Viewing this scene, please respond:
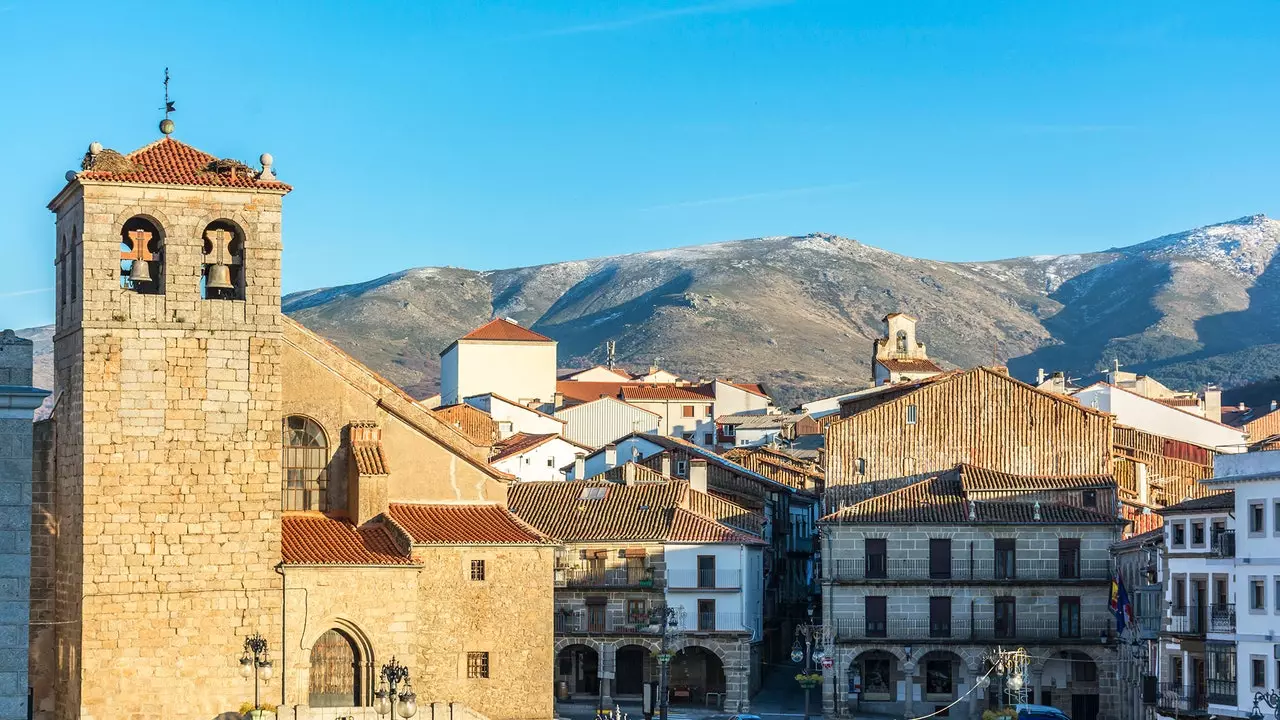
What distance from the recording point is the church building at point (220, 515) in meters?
53.4

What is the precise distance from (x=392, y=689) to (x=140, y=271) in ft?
40.3

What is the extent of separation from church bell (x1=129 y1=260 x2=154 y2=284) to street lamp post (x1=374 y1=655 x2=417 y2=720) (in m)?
11.6

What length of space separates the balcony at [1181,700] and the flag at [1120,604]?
628 centimetres

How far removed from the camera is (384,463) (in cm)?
5806

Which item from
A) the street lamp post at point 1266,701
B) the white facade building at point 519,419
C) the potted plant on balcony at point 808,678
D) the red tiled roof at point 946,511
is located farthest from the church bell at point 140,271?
the white facade building at point 519,419

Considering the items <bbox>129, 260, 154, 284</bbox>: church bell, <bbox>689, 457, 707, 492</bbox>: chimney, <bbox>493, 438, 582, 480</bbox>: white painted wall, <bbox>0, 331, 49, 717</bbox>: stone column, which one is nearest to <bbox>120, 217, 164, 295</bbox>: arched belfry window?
<bbox>129, 260, 154, 284</bbox>: church bell

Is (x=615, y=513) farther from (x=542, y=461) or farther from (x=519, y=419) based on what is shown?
(x=519, y=419)

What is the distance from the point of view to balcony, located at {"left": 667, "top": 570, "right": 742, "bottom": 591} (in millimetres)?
82312

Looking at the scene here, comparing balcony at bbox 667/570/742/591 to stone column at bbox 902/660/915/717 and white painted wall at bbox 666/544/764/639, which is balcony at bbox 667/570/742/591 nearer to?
white painted wall at bbox 666/544/764/639

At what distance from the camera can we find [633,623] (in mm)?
82188

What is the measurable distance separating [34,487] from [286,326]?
771 centimetres

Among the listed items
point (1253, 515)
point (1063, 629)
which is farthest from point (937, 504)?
point (1253, 515)

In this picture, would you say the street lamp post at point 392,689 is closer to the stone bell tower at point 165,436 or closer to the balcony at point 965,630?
the stone bell tower at point 165,436

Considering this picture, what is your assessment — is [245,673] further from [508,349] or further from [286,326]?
[508,349]
